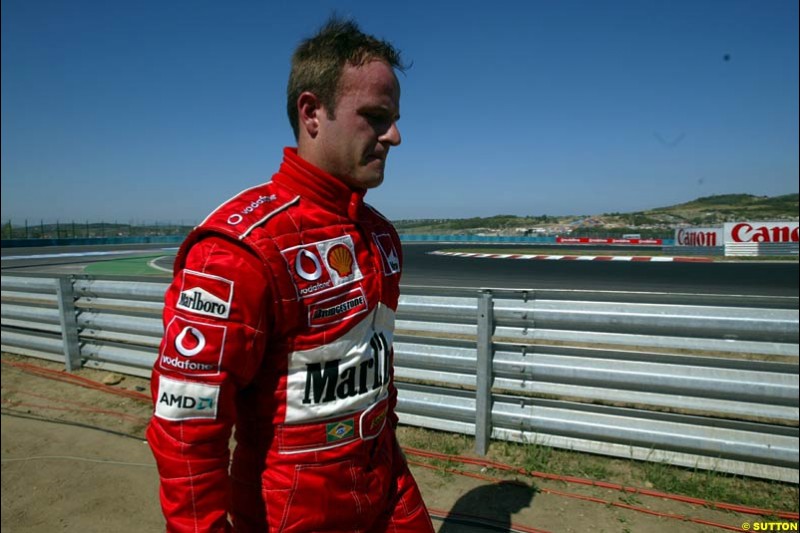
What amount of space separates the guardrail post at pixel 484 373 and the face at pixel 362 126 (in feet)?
7.37

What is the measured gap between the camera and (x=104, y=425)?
13.8 feet

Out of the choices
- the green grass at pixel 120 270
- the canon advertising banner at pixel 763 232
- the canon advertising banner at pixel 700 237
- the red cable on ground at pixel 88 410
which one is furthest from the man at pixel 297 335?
the canon advertising banner at pixel 700 237

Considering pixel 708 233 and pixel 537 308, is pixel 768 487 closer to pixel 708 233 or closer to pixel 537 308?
pixel 537 308

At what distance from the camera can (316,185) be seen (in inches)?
52.9

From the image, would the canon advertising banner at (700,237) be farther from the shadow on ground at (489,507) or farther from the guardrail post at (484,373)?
the shadow on ground at (489,507)

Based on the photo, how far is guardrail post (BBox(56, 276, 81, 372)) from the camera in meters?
5.20

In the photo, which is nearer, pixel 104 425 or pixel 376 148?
pixel 376 148

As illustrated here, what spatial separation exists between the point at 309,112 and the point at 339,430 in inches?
34.5

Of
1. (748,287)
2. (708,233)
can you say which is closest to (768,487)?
(748,287)

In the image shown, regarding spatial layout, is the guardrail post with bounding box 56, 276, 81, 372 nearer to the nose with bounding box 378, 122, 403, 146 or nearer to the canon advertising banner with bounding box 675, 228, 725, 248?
the nose with bounding box 378, 122, 403, 146

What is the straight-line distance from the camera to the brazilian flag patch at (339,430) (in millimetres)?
1305

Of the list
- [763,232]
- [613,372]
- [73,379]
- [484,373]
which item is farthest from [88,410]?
[763,232]

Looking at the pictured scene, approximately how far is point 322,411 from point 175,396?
14.5 inches

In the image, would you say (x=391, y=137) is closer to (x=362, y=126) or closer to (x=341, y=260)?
(x=362, y=126)
